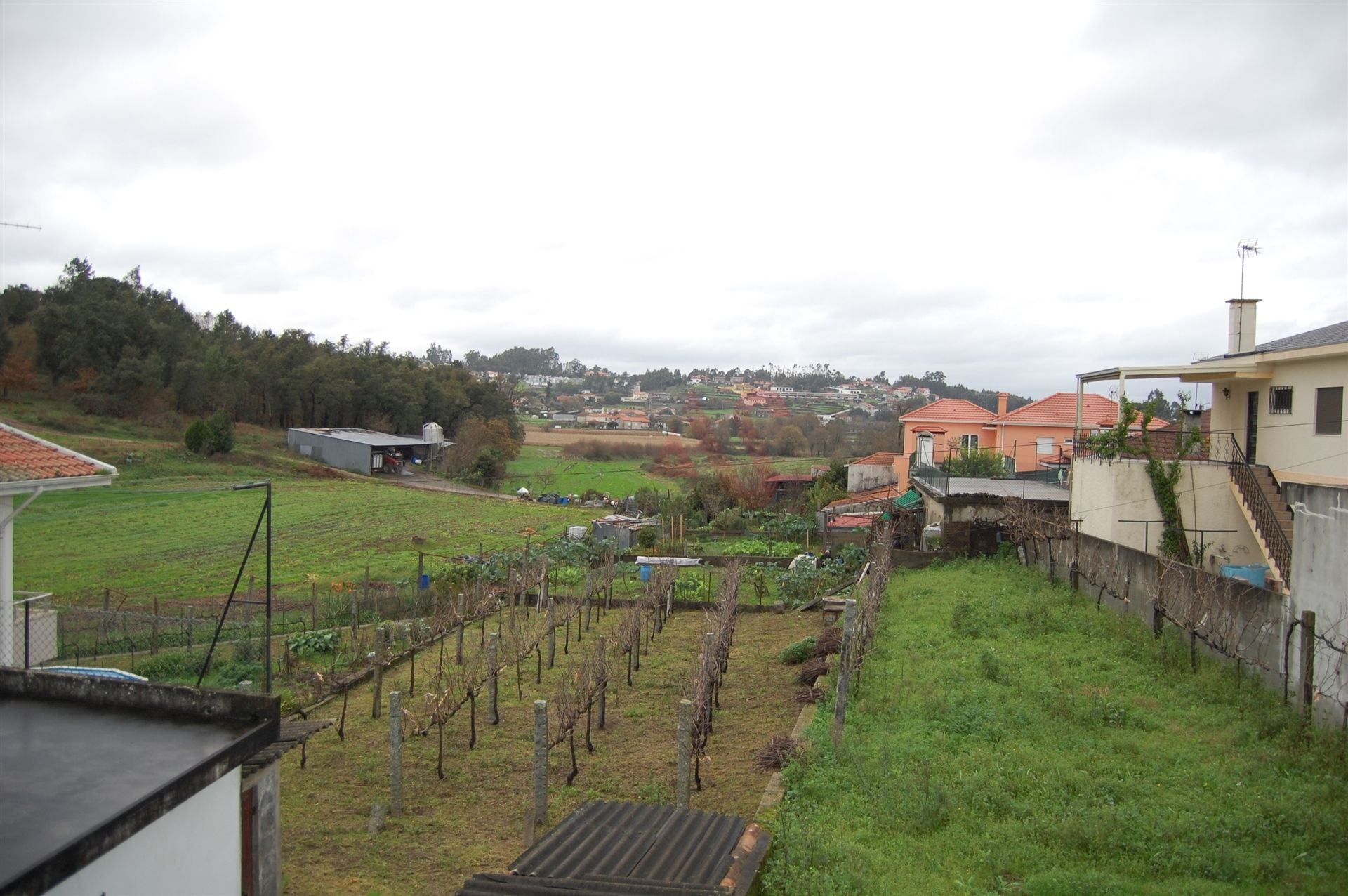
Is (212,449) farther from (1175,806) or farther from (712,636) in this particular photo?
(1175,806)

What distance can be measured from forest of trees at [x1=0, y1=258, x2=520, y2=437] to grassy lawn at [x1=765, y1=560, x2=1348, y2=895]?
45.6 m

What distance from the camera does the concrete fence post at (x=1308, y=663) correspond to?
769 centimetres

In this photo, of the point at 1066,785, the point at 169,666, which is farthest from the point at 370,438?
the point at 1066,785

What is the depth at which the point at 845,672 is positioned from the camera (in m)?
9.09

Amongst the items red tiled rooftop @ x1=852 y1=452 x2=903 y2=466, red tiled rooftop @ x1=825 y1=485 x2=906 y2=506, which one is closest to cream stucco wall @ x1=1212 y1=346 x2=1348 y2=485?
red tiled rooftop @ x1=825 y1=485 x2=906 y2=506

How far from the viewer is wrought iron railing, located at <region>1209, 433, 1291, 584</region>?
12961mm

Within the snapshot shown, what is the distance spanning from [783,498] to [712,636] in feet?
86.9

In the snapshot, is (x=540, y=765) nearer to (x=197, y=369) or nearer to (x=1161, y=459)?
(x=1161, y=459)

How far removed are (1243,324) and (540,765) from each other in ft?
54.3

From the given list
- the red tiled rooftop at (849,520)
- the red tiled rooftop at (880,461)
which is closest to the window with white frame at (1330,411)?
Result: the red tiled rooftop at (849,520)

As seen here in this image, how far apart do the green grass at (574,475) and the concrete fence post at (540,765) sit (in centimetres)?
3423

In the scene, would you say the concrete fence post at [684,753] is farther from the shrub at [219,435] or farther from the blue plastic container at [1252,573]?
the shrub at [219,435]

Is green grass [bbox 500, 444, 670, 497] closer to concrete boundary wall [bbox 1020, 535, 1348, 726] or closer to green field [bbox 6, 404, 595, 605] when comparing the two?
green field [bbox 6, 404, 595, 605]

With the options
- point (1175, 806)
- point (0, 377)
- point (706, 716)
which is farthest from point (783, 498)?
point (0, 377)
